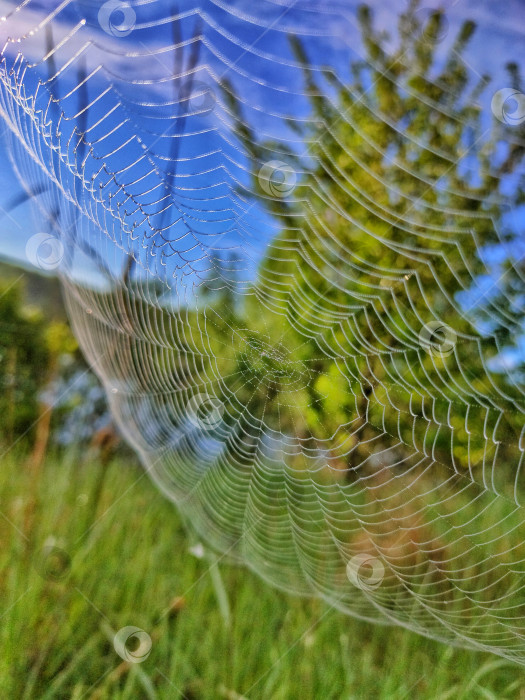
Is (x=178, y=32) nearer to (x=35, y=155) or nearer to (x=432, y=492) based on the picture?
(x=35, y=155)

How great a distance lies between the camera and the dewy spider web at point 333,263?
61cm

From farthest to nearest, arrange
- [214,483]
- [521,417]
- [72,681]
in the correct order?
[214,483]
[72,681]
[521,417]

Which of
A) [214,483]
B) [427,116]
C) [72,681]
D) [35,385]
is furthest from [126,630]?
[427,116]

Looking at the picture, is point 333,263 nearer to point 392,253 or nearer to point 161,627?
point 392,253

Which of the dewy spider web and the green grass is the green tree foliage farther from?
the green grass

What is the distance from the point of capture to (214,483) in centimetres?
91

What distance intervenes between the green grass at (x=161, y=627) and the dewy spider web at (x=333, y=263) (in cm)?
3

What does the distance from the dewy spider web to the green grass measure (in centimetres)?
3

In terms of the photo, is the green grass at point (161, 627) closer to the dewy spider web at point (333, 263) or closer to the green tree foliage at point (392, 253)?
the dewy spider web at point (333, 263)

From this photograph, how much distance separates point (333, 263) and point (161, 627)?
48cm

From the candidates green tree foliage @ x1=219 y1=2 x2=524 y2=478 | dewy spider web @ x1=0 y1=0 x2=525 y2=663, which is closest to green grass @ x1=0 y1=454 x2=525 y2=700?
dewy spider web @ x1=0 y1=0 x2=525 y2=663

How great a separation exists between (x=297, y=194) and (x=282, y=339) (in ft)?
0.55

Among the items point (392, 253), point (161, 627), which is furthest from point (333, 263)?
point (161, 627)

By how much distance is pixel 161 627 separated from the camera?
748mm
